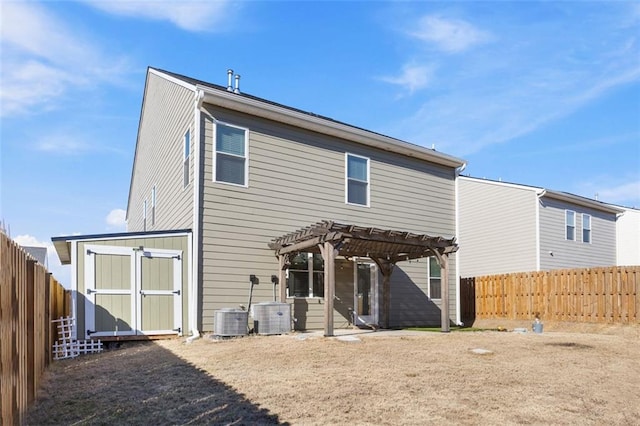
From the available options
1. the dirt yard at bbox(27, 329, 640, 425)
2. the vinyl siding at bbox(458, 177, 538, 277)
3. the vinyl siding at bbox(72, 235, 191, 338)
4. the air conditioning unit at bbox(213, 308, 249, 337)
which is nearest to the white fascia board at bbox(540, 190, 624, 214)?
the vinyl siding at bbox(458, 177, 538, 277)

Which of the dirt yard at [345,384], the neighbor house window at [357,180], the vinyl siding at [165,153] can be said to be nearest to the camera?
the dirt yard at [345,384]

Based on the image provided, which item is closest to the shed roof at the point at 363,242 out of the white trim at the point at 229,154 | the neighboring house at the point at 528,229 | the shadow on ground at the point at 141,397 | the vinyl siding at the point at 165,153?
the white trim at the point at 229,154

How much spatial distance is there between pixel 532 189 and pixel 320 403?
1688 cm

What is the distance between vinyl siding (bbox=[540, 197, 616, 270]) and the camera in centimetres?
1980

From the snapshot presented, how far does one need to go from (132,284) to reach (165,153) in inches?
197

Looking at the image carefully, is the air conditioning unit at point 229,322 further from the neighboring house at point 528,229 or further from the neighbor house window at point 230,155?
the neighboring house at point 528,229

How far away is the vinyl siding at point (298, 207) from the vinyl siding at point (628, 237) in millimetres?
13021

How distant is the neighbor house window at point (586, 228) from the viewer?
22.0 meters

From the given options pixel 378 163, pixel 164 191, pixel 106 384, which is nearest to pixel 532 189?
pixel 378 163

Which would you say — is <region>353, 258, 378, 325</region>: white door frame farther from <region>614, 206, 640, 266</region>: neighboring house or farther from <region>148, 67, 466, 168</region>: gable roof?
<region>614, 206, 640, 266</region>: neighboring house

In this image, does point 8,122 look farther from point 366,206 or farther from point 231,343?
point 366,206

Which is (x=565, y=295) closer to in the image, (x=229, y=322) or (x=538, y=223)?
(x=538, y=223)

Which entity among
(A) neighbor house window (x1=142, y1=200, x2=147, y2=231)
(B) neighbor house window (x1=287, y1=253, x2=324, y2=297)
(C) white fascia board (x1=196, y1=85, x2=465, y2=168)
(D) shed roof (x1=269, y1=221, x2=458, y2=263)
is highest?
(C) white fascia board (x1=196, y1=85, x2=465, y2=168)

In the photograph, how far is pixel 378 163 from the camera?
551 inches
